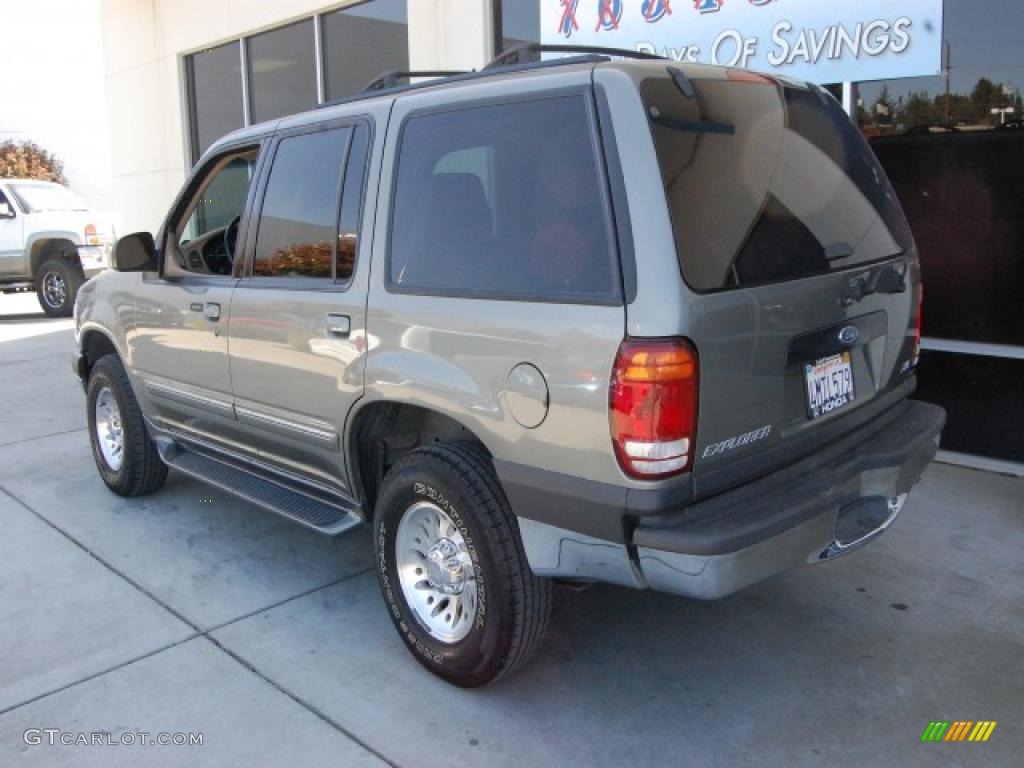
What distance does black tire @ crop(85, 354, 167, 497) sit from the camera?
505 centimetres

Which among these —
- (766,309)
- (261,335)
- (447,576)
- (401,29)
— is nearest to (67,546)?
(261,335)

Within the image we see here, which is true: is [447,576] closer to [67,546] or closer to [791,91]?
[791,91]

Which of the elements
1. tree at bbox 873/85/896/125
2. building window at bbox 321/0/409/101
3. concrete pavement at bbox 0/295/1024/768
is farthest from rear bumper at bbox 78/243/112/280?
tree at bbox 873/85/896/125

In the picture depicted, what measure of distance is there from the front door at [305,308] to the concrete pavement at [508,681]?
68cm

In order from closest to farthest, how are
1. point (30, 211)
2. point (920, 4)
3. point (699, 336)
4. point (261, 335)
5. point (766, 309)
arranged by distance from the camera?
point (699, 336), point (766, 309), point (261, 335), point (920, 4), point (30, 211)

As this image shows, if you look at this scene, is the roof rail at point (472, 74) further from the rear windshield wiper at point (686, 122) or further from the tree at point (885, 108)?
the tree at point (885, 108)

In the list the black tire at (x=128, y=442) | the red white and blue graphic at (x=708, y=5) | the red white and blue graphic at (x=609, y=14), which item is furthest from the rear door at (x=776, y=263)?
the red white and blue graphic at (x=609, y=14)

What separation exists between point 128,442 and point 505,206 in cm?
307

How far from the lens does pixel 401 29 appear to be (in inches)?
350

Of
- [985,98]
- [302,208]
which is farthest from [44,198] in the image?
[985,98]

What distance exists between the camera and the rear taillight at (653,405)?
8.39 feet

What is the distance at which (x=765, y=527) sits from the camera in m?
2.69

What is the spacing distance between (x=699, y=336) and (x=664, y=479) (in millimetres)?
406

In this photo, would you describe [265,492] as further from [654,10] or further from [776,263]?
[654,10]
